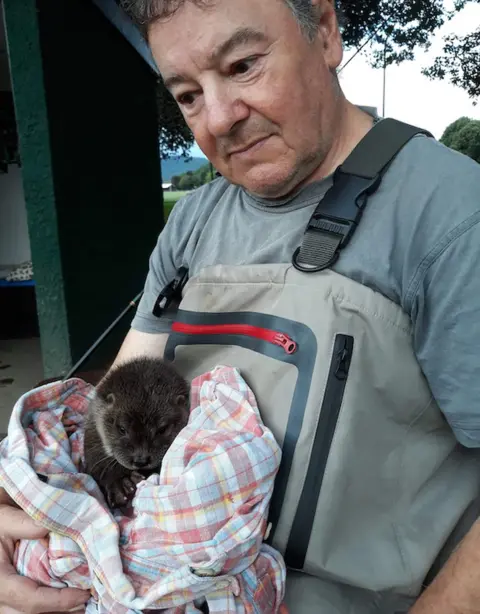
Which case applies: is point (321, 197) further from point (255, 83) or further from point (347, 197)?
point (255, 83)

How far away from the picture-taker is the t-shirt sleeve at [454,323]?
3.76 ft

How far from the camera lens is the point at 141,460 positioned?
1768mm

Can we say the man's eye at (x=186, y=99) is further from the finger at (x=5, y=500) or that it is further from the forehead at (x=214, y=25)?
the finger at (x=5, y=500)

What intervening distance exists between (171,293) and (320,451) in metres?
0.75

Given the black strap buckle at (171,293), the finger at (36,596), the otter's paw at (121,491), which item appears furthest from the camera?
the black strap buckle at (171,293)

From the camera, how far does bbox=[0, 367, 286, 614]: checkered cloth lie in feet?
3.67

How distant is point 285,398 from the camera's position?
4.08 feet

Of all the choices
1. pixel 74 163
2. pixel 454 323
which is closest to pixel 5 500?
pixel 454 323

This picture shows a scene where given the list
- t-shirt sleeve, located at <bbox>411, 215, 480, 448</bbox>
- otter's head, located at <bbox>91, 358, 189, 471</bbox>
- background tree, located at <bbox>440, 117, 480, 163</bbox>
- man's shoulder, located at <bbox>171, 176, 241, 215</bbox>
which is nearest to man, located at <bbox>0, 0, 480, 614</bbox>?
Answer: t-shirt sleeve, located at <bbox>411, 215, 480, 448</bbox>

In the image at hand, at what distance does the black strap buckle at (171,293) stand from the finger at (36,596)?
2.62ft

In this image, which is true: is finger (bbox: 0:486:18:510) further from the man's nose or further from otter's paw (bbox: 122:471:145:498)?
the man's nose

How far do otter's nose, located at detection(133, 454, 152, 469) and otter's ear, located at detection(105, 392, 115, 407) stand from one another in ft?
0.70

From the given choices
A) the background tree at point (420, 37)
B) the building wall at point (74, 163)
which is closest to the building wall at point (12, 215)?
the building wall at point (74, 163)

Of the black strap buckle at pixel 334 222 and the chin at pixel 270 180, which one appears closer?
the black strap buckle at pixel 334 222
